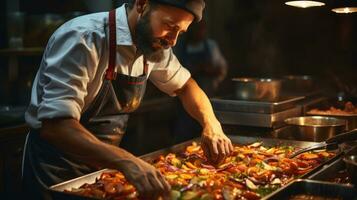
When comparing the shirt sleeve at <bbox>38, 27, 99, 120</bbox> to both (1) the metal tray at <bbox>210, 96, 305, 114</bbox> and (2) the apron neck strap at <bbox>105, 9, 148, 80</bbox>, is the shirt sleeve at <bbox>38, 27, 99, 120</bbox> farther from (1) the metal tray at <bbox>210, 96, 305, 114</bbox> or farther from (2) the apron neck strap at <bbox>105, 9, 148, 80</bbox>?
(1) the metal tray at <bbox>210, 96, 305, 114</bbox>

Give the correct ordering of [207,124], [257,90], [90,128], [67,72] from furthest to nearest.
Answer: [257,90] < [207,124] < [90,128] < [67,72]

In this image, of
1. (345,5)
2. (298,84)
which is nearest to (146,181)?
(345,5)

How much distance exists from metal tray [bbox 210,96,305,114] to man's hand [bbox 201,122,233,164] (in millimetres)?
978

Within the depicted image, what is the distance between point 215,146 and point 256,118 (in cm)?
116

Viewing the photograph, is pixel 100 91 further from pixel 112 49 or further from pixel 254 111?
pixel 254 111

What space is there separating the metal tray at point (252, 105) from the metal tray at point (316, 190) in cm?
176

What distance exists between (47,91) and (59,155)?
2.19ft

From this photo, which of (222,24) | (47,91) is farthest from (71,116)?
(222,24)

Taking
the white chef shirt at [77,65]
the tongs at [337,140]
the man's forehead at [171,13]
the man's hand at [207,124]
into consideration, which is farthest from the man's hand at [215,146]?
the man's forehead at [171,13]

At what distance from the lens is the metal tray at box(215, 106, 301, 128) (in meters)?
4.38

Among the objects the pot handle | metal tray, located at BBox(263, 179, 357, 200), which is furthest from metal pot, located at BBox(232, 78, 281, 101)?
metal tray, located at BBox(263, 179, 357, 200)

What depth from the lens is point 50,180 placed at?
3.20 meters

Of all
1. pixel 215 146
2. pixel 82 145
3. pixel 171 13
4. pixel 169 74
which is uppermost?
pixel 171 13

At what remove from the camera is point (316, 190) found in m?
2.61
